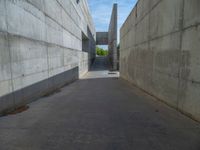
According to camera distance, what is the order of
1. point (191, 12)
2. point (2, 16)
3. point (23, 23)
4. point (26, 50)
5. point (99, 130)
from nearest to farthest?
point (99, 130)
point (191, 12)
point (2, 16)
point (23, 23)
point (26, 50)

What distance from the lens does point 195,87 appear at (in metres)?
2.86

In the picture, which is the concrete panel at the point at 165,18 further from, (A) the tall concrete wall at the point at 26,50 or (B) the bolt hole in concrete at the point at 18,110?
(B) the bolt hole in concrete at the point at 18,110

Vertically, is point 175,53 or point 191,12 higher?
point 191,12

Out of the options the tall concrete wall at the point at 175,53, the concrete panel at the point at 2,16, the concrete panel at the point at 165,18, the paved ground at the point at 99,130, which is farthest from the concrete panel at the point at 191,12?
the concrete panel at the point at 2,16

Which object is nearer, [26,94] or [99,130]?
[99,130]

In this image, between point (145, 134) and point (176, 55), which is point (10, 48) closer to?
point (145, 134)

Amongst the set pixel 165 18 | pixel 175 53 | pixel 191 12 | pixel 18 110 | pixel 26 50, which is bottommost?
pixel 18 110

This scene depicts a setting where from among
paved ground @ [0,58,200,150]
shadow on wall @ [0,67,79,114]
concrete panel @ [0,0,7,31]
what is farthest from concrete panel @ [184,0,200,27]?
shadow on wall @ [0,67,79,114]

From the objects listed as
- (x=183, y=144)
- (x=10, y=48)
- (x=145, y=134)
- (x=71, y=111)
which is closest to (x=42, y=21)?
(x=10, y=48)

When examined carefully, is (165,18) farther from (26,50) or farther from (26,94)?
(26,94)

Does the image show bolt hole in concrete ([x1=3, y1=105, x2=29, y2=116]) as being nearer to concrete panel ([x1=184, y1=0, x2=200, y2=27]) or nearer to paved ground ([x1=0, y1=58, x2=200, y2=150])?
paved ground ([x1=0, y1=58, x2=200, y2=150])

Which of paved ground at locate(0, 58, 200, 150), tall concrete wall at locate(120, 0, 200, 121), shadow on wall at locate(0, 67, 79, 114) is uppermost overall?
tall concrete wall at locate(120, 0, 200, 121)

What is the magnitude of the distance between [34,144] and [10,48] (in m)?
2.43

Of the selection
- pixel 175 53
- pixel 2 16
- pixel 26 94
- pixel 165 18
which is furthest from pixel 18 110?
pixel 165 18
